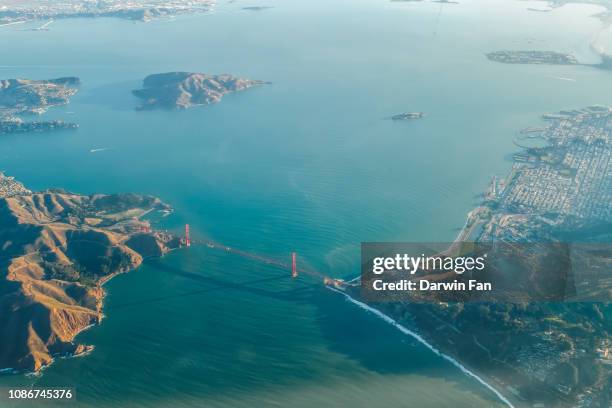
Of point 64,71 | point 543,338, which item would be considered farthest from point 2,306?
point 64,71

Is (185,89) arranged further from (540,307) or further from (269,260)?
(540,307)

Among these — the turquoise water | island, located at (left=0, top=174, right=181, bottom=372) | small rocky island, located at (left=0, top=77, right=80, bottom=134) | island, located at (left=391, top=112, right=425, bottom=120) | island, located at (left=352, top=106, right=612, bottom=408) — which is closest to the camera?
island, located at (left=352, top=106, right=612, bottom=408)

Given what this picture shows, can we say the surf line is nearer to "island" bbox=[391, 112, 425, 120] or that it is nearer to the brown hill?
the brown hill

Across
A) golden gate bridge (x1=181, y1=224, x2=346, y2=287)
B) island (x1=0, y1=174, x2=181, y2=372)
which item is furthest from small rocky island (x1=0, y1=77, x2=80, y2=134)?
golden gate bridge (x1=181, y1=224, x2=346, y2=287)

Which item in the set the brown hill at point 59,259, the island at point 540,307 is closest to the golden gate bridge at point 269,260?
the island at point 540,307

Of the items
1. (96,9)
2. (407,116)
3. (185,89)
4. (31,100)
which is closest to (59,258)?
(185,89)

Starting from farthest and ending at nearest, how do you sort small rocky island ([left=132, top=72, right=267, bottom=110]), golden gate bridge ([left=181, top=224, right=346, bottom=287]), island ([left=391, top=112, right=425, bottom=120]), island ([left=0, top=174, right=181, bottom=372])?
small rocky island ([left=132, top=72, right=267, bottom=110]), island ([left=391, top=112, right=425, bottom=120]), golden gate bridge ([left=181, top=224, right=346, bottom=287]), island ([left=0, top=174, right=181, bottom=372])

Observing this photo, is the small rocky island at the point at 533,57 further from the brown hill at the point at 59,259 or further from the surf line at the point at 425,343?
the surf line at the point at 425,343
